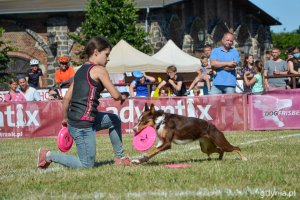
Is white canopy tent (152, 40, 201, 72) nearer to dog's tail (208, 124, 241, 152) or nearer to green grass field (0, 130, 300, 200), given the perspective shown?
green grass field (0, 130, 300, 200)

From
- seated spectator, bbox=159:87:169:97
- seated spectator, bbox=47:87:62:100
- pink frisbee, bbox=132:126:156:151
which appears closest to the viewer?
pink frisbee, bbox=132:126:156:151

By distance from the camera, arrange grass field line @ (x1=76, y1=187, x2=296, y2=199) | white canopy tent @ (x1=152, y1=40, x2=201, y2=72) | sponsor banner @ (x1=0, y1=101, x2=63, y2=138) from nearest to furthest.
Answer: grass field line @ (x1=76, y1=187, x2=296, y2=199) < sponsor banner @ (x1=0, y1=101, x2=63, y2=138) < white canopy tent @ (x1=152, y1=40, x2=201, y2=72)

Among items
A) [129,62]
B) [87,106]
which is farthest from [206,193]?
[129,62]

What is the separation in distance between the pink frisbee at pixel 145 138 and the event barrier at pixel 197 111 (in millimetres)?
7778

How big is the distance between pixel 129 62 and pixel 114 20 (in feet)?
21.7

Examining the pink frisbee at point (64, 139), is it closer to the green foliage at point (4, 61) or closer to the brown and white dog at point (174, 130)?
the brown and white dog at point (174, 130)

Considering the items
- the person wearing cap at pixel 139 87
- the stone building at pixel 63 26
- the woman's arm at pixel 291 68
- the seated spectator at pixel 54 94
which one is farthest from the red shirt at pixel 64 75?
the stone building at pixel 63 26

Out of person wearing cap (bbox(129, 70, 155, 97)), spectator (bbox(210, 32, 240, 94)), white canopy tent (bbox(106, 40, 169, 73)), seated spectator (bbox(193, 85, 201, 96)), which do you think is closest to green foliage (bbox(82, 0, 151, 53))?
white canopy tent (bbox(106, 40, 169, 73))

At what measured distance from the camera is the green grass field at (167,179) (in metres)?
6.28

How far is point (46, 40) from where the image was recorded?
36906mm

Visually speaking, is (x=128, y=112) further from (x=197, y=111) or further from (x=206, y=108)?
(x=206, y=108)

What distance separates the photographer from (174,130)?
9.09 metres

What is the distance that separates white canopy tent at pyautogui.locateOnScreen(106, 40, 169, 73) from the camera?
26.3 m

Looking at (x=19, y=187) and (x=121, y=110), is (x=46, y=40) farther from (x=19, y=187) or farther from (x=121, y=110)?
(x=19, y=187)
